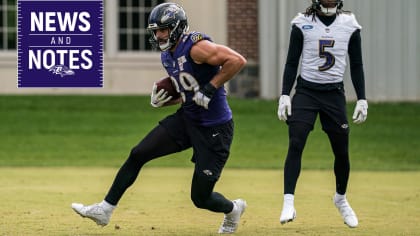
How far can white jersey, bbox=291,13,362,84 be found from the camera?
10547mm

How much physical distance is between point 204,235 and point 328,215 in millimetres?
1766

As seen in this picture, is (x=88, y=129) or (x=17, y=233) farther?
(x=88, y=129)

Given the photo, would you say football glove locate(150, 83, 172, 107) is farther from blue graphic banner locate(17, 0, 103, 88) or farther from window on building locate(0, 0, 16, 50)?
window on building locate(0, 0, 16, 50)

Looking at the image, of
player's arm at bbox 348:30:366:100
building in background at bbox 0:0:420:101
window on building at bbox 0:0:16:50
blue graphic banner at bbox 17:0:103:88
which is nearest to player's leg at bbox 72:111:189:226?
player's arm at bbox 348:30:366:100

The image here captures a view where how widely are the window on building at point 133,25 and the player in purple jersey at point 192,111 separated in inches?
652

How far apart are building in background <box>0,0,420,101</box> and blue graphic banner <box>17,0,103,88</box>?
1270cm

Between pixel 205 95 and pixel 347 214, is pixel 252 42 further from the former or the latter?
pixel 205 95

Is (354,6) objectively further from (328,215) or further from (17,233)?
(17,233)

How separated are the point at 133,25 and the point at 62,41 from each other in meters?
14.5

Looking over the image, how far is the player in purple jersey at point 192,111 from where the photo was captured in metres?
9.84

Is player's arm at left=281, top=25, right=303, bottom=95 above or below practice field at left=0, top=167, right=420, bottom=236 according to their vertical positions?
above

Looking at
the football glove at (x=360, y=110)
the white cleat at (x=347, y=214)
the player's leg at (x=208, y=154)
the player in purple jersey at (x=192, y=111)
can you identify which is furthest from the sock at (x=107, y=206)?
the football glove at (x=360, y=110)

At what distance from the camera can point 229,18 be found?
2606 cm

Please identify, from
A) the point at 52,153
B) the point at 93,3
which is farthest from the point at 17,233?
the point at 52,153
